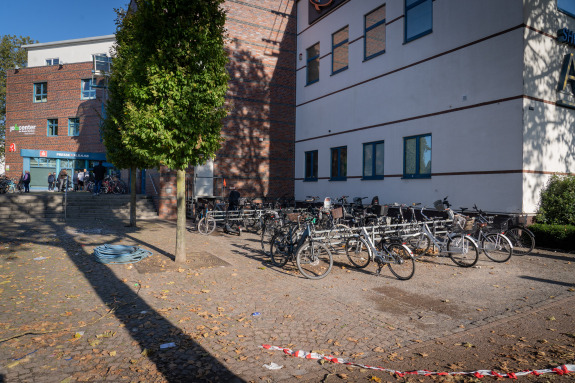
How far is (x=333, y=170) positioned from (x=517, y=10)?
947cm

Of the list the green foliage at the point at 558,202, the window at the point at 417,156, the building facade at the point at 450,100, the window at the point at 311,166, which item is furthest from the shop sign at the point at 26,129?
the green foliage at the point at 558,202

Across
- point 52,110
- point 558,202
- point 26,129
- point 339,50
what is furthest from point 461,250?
point 26,129

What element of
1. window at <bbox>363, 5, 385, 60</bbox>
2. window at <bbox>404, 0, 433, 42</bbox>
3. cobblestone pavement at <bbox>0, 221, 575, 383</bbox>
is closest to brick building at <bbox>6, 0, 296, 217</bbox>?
window at <bbox>363, 5, 385, 60</bbox>

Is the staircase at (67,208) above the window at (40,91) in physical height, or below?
below

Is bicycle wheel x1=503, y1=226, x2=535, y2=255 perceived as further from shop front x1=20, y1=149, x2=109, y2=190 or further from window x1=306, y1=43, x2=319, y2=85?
shop front x1=20, y1=149, x2=109, y2=190

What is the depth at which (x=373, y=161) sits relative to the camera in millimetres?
15422

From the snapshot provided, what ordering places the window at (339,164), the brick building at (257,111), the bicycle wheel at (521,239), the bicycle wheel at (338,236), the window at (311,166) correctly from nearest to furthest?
1. the bicycle wheel at (338,236)
2. the bicycle wheel at (521,239)
3. the window at (339,164)
4. the brick building at (257,111)
5. the window at (311,166)

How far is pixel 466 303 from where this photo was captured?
19.1 ft

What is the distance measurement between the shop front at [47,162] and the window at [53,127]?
384cm

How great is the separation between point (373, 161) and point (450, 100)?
13.3ft

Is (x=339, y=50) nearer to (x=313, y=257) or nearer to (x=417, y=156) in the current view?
(x=417, y=156)

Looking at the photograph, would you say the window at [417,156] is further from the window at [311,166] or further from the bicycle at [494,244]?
the window at [311,166]

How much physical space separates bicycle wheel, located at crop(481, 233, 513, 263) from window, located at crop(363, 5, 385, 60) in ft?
29.9

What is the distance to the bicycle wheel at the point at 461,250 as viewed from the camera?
8.19 metres
